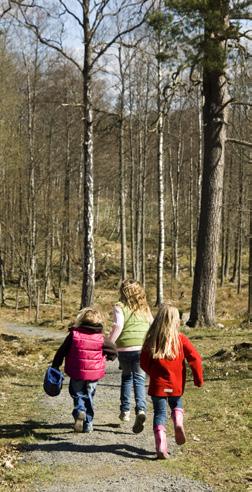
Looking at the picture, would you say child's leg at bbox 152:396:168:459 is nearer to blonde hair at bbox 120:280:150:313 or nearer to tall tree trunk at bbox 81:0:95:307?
blonde hair at bbox 120:280:150:313

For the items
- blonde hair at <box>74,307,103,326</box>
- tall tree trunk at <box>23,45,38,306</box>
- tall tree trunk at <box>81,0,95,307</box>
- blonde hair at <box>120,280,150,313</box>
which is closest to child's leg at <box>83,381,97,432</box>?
blonde hair at <box>74,307,103,326</box>

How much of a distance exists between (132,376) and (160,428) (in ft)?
3.88

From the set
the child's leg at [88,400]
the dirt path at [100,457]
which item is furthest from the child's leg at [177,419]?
the child's leg at [88,400]

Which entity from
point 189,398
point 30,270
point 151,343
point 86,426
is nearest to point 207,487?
point 151,343

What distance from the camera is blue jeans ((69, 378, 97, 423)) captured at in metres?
6.55

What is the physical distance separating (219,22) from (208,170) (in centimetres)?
374

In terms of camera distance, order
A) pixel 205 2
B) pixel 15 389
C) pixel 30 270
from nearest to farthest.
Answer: pixel 15 389, pixel 205 2, pixel 30 270

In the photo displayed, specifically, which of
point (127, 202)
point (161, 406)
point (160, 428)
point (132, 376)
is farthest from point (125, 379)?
point (127, 202)

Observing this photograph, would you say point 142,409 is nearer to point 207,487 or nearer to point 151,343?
point 151,343

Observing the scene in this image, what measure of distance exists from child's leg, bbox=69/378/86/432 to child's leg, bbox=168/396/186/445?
112cm

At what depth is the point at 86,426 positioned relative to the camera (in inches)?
262

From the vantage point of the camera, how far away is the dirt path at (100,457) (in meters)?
5.13

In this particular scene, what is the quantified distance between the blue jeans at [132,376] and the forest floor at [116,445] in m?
0.37

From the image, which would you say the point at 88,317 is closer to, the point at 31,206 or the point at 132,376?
the point at 132,376
